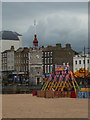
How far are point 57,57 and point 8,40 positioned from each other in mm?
22378

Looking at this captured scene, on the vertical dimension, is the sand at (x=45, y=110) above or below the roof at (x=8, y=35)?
below

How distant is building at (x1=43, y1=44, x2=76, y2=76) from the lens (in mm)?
77125

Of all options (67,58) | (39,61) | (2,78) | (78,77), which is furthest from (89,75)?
(2,78)

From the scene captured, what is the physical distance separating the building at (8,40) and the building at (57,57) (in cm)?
1999

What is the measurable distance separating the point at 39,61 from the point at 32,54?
7.71 feet

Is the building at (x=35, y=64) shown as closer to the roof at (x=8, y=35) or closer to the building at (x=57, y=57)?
the building at (x=57, y=57)

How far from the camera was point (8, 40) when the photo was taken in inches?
3733

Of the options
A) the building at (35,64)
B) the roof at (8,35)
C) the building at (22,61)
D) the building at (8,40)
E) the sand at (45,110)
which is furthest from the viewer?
the roof at (8,35)

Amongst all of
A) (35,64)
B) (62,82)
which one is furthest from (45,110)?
(35,64)

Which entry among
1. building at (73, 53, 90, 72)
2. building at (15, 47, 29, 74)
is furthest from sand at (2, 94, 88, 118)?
building at (15, 47, 29, 74)

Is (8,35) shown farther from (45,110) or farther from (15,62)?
(45,110)

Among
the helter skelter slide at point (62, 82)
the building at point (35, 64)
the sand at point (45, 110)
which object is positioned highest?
the building at point (35, 64)

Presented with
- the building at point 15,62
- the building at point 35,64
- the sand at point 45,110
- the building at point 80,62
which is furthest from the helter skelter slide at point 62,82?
the building at point 15,62

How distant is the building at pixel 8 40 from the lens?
309ft
